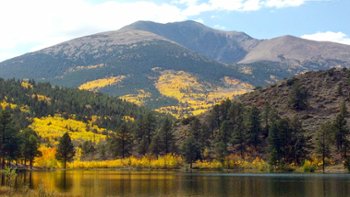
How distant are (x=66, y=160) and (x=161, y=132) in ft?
122

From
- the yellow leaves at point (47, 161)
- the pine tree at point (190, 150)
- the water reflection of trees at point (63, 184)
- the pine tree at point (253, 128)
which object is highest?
the pine tree at point (253, 128)

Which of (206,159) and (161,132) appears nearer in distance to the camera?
(206,159)

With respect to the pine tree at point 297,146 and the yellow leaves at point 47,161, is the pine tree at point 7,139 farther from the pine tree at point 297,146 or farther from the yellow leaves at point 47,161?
the pine tree at point 297,146

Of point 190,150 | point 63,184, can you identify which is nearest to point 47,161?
point 190,150

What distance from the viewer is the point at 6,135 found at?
159 metres

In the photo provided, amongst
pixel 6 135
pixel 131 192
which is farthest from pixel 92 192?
pixel 6 135

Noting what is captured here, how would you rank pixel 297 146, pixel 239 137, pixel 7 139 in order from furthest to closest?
pixel 239 137
pixel 297 146
pixel 7 139

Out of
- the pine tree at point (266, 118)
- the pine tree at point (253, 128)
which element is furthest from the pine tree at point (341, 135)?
the pine tree at point (266, 118)

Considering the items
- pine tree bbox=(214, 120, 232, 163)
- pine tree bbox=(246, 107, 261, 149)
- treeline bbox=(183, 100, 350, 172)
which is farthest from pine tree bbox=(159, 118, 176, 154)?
pine tree bbox=(246, 107, 261, 149)

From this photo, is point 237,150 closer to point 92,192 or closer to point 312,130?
point 312,130

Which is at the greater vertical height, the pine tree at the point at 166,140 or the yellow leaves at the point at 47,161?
the pine tree at the point at 166,140

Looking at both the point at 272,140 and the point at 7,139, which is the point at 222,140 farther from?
the point at 7,139

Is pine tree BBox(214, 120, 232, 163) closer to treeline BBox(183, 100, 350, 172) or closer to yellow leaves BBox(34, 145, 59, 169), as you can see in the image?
treeline BBox(183, 100, 350, 172)

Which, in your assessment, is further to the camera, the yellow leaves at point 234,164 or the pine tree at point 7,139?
the yellow leaves at point 234,164
